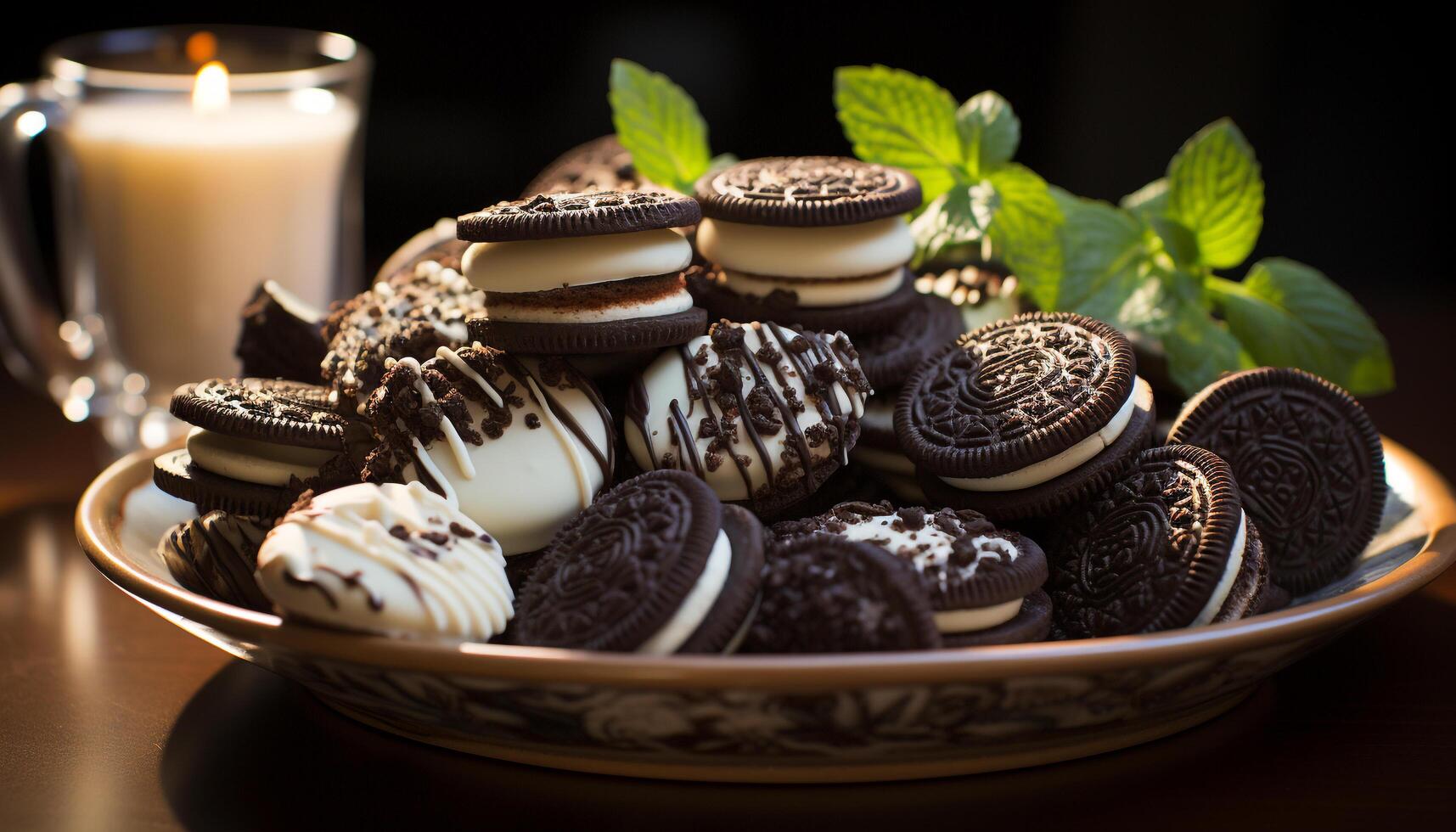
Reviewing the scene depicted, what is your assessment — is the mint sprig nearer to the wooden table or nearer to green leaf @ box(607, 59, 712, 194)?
green leaf @ box(607, 59, 712, 194)

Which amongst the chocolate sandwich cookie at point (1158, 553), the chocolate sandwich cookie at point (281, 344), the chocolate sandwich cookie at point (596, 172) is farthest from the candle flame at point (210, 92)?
the chocolate sandwich cookie at point (1158, 553)

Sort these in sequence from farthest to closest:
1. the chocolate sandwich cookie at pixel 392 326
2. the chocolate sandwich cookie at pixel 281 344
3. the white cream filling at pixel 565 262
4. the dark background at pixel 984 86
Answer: the dark background at pixel 984 86 < the chocolate sandwich cookie at pixel 281 344 < the chocolate sandwich cookie at pixel 392 326 < the white cream filling at pixel 565 262

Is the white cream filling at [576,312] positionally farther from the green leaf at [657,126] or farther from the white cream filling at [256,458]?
the green leaf at [657,126]

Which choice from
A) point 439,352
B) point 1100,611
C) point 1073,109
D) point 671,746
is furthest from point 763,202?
point 1073,109

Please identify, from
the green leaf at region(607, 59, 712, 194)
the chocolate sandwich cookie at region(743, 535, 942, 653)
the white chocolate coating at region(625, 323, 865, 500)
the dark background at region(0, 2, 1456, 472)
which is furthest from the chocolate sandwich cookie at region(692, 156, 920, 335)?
the dark background at region(0, 2, 1456, 472)

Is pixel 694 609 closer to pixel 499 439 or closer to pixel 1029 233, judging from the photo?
pixel 499 439

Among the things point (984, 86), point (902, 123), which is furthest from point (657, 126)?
point (984, 86)

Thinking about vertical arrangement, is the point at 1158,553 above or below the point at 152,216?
above
